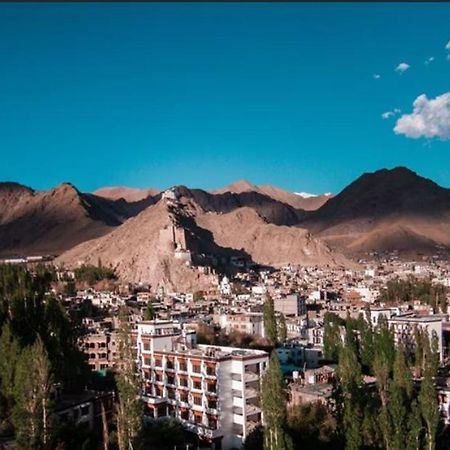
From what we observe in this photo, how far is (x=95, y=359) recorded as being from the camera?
3897 cm

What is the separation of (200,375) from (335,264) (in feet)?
270

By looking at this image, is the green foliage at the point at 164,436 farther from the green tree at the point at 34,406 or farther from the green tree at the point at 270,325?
the green tree at the point at 270,325

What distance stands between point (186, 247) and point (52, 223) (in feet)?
222

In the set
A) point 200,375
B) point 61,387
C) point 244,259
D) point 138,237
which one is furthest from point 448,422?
point 244,259

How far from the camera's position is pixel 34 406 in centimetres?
1836

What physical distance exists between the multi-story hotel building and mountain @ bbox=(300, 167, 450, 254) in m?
105

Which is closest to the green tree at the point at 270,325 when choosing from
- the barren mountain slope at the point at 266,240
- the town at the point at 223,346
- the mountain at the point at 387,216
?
the town at the point at 223,346

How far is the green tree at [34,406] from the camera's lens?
18109 mm

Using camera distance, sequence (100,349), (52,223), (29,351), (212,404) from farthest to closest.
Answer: (52,223) → (100,349) → (212,404) → (29,351)

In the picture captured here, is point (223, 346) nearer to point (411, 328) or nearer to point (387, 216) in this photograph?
point (411, 328)

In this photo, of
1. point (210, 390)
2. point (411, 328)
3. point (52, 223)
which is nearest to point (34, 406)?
point (210, 390)

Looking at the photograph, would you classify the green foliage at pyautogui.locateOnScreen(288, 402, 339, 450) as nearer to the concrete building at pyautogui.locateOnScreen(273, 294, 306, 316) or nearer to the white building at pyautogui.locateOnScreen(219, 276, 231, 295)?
the concrete building at pyautogui.locateOnScreen(273, 294, 306, 316)

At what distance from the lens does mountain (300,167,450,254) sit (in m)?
135

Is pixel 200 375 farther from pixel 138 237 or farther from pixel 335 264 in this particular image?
pixel 335 264
